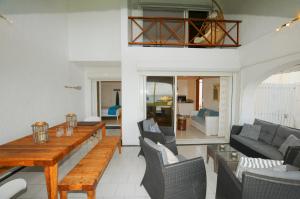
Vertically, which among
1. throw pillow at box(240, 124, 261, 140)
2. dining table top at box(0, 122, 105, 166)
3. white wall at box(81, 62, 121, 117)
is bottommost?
throw pillow at box(240, 124, 261, 140)

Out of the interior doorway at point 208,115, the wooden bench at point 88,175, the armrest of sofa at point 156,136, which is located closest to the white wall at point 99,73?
the interior doorway at point 208,115

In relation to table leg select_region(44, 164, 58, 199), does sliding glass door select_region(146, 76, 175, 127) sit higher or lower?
higher

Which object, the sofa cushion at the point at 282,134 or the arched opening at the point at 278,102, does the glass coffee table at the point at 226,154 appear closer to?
the sofa cushion at the point at 282,134

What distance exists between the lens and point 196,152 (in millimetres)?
3920

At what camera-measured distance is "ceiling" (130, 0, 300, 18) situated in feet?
11.0

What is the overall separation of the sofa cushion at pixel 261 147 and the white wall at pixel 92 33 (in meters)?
3.93

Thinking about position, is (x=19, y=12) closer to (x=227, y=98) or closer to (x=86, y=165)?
(x=86, y=165)

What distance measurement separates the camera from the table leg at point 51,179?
5.91 feet

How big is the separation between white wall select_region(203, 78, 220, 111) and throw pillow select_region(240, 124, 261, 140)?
2793 millimetres

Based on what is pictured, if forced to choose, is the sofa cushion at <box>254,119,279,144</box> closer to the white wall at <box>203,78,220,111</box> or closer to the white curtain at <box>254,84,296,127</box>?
the white curtain at <box>254,84,296,127</box>

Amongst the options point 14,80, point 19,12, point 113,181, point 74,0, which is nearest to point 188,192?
point 113,181

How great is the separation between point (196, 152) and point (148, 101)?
6.17 feet

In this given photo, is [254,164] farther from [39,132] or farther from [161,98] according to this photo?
[161,98]

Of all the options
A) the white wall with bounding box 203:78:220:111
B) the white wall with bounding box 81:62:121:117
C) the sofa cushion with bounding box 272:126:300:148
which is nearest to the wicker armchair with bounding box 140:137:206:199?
the sofa cushion with bounding box 272:126:300:148
